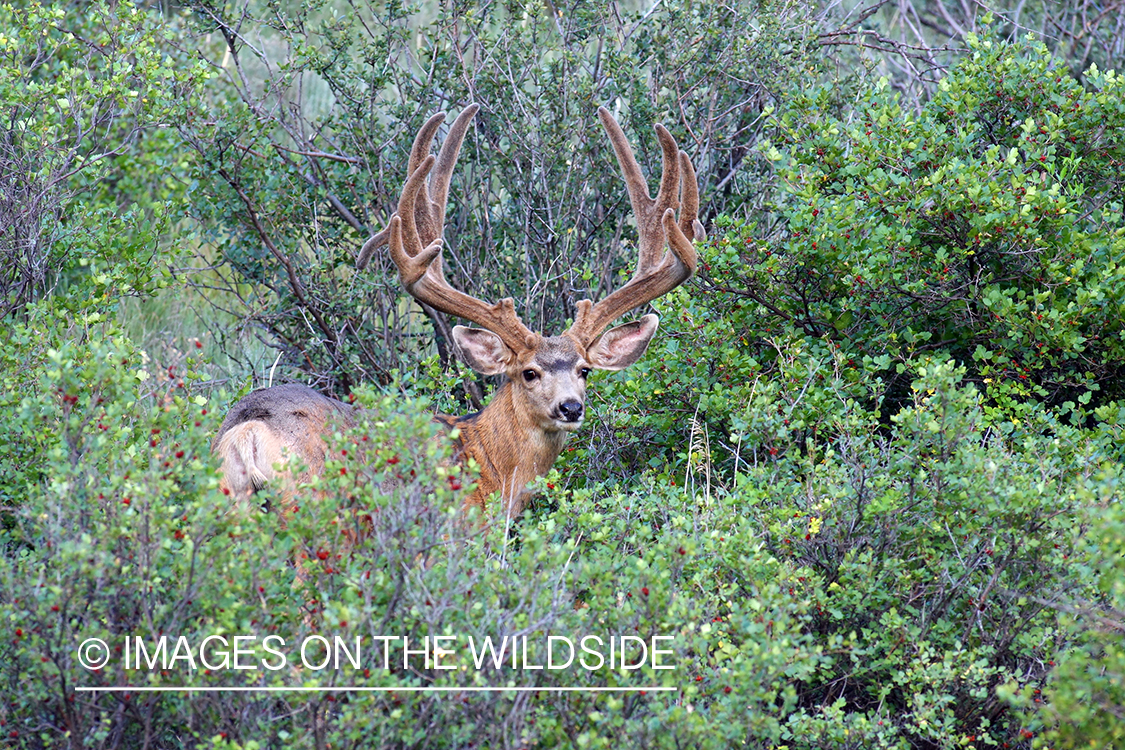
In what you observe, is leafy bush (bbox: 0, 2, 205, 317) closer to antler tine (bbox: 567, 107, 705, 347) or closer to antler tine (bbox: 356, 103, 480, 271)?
antler tine (bbox: 356, 103, 480, 271)

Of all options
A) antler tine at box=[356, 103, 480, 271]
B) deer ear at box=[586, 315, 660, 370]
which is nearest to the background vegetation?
deer ear at box=[586, 315, 660, 370]

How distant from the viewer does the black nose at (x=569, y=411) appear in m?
6.41

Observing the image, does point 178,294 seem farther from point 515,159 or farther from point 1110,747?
point 1110,747

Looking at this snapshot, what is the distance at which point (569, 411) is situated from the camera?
6.41 m

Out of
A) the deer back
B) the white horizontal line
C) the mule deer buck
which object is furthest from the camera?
the mule deer buck

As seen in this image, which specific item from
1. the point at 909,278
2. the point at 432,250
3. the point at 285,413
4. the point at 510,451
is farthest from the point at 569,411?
the point at 909,278

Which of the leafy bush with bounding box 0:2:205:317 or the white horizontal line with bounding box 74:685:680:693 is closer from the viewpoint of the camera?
the white horizontal line with bounding box 74:685:680:693

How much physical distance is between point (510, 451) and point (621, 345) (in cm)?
84

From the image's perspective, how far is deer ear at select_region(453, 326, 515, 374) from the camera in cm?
669

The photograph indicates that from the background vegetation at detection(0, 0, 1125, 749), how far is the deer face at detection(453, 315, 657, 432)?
202 mm

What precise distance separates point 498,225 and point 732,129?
5.73 feet

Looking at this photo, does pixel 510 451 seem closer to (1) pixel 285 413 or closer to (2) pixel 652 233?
(1) pixel 285 413

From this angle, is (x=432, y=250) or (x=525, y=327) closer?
(x=432, y=250)

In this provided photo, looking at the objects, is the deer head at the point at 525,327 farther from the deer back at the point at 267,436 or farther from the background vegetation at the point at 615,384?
the deer back at the point at 267,436
